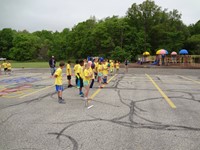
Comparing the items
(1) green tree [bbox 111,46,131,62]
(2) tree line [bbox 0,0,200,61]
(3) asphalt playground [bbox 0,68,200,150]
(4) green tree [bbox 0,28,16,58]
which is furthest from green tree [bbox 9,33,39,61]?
(3) asphalt playground [bbox 0,68,200,150]

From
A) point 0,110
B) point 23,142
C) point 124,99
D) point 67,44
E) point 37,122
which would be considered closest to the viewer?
point 23,142

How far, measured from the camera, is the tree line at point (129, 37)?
170ft

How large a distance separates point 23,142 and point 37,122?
3.89 ft

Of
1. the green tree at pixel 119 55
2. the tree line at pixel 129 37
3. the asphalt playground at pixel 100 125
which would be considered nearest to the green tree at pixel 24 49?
the tree line at pixel 129 37

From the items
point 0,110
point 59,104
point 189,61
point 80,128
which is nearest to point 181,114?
point 80,128

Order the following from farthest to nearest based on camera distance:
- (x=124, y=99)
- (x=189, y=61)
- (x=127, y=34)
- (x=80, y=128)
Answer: (x=127, y=34) → (x=189, y=61) → (x=124, y=99) → (x=80, y=128)

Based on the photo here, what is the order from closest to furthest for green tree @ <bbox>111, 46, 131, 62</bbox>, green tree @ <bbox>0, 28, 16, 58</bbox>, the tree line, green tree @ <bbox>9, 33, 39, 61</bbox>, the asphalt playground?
the asphalt playground
green tree @ <bbox>111, 46, 131, 62</bbox>
the tree line
green tree @ <bbox>9, 33, 39, 61</bbox>
green tree @ <bbox>0, 28, 16, 58</bbox>

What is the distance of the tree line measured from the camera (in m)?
51.9

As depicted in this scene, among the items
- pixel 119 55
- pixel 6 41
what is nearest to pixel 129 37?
pixel 119 55

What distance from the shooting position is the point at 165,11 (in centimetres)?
6281

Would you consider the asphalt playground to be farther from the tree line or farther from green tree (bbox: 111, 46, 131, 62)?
the tree line

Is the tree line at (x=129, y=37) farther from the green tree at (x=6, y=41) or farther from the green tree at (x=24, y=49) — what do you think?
the green tree at (x=6, y=41)

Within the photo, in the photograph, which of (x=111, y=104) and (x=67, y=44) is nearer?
(x=111, y=104)

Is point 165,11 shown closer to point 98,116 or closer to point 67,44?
point 67,44
